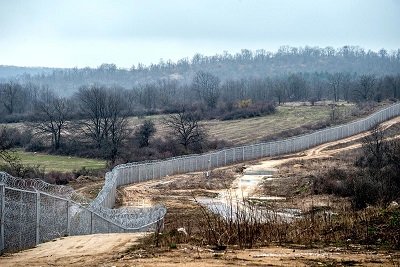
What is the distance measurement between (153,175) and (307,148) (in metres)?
27.9

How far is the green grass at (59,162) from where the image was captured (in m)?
69.9

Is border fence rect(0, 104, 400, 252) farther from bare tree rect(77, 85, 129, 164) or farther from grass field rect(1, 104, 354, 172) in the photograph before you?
bare tree rect(77, 85, 129, 164)

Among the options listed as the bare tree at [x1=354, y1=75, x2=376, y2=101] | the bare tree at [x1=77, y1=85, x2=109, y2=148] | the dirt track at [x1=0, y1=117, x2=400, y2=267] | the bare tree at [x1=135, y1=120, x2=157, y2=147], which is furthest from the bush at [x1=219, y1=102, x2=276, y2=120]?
the dirt track at [x1=0, y1=117, x2=400, y2=267]

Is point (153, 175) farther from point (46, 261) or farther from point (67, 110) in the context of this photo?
point (67, 110)

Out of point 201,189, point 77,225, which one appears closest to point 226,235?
point 77,225

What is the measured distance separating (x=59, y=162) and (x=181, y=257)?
66754 mm

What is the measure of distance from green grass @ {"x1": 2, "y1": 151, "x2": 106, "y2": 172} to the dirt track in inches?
2082

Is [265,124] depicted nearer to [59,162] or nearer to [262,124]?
[262,124]

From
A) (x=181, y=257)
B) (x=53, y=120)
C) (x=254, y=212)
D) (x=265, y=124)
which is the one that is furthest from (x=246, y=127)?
(x=181, y=257)

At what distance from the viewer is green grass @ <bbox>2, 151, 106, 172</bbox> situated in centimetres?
6994

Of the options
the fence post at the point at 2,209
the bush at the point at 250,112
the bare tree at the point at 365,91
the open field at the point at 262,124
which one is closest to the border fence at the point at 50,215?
the fence post at the point at 2,209

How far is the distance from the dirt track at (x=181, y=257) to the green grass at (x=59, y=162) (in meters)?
52.9

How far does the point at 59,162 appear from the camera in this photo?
252ft

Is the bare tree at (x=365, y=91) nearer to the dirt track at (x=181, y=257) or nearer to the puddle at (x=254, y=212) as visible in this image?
the puddle at (x=254, y=212)
